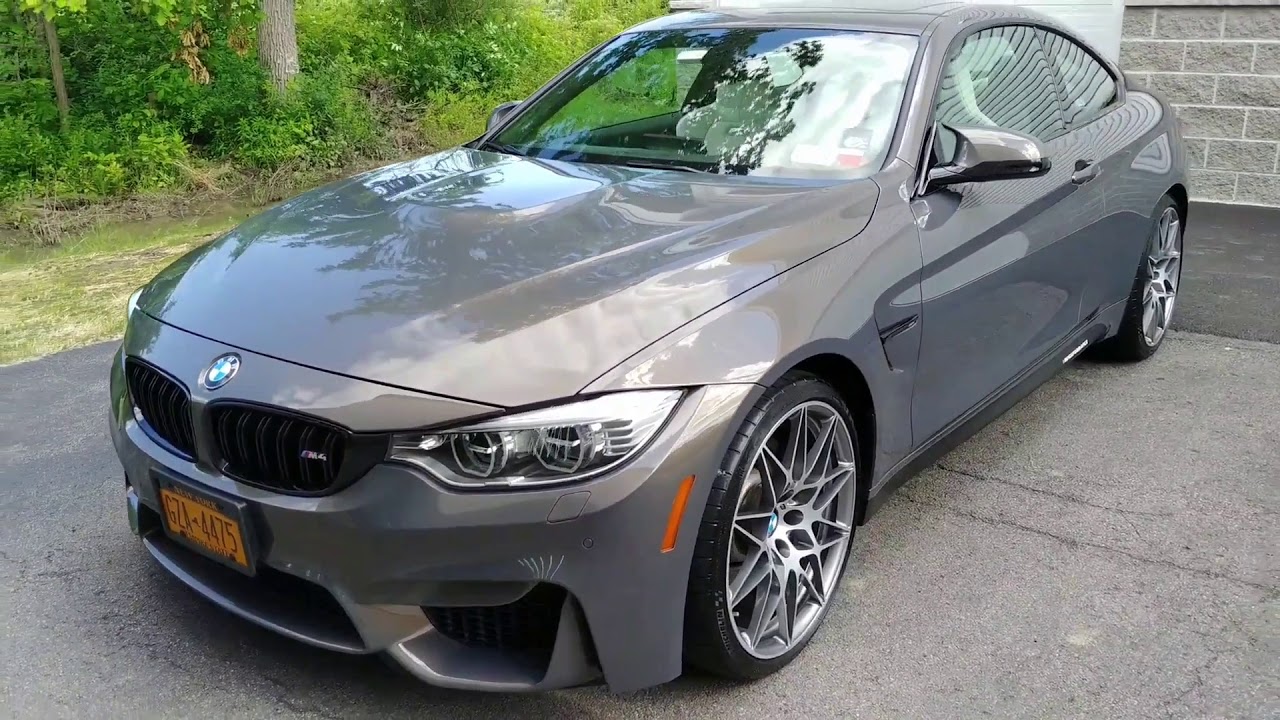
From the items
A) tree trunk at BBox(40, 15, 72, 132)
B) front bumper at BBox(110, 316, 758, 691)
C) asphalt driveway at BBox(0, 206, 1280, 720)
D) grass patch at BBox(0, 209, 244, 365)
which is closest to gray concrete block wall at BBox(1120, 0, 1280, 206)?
asphalt driveway at BBox(0, 206, 1280, 720)

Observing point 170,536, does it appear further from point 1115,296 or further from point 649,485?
point 1115,296

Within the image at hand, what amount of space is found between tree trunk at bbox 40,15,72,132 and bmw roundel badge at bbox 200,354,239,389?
8.34 metres

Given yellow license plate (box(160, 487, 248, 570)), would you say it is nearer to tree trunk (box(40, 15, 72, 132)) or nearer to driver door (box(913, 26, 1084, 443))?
driver door (box(913, 26, 1084, 443))

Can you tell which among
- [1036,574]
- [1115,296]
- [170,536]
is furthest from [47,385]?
[1115,296]

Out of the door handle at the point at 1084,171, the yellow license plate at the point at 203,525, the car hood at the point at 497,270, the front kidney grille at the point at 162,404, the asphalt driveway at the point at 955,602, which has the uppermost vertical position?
the car hood at the point at 497,270

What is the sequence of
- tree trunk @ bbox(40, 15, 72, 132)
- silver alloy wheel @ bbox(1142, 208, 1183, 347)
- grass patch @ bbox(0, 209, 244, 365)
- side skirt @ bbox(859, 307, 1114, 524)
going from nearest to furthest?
side skirt @ bbox(859, 307, 1114, 524) < silver alloy wheel @ bbox(1142, 208, 1183, 347) < grass patch @ bbox(0, 209, 244, 365) < tree trunk @ bbox(40, 15, 72, 132)

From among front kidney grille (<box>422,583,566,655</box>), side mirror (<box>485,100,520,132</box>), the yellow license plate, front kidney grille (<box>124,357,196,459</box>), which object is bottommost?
front kidney grille (<box>422,583,566,655</box>)

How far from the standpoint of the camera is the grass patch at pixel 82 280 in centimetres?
576

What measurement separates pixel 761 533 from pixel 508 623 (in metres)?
0.69

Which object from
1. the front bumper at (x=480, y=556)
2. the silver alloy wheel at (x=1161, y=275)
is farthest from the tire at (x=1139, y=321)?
the front bumper at (x=480, y=556)

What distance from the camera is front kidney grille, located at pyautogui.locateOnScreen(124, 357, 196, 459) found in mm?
2605

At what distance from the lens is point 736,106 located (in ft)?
12.0

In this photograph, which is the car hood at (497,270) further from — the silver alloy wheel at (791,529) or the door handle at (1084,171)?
the door handle at (1084,171)

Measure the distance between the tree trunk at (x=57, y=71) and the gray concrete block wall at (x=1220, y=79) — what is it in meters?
8.65
